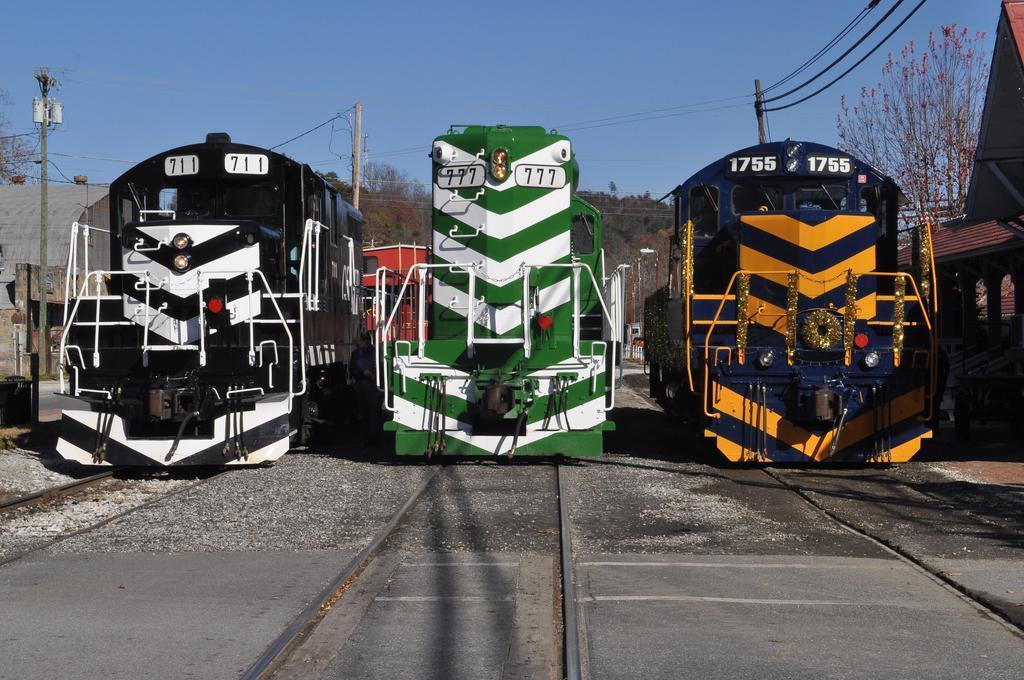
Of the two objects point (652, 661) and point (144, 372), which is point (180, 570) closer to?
point (652, 661)

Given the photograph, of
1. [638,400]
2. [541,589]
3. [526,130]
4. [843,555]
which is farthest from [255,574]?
[638,400]

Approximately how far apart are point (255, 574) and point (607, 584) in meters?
2.12

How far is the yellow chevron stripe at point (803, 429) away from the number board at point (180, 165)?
20.0 feet

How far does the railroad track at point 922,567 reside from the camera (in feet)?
17.5

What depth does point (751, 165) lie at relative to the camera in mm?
11922

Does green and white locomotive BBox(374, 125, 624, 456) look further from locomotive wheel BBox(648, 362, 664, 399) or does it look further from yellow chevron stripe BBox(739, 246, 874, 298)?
locomotive wheel BBox(648, 362, 664, 399)

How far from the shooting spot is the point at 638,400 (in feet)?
79.4

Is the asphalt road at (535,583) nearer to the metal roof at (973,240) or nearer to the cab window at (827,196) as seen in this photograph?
the cab window at (827,196)

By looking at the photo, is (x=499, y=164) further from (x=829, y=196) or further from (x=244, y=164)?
(x=829, y=196)

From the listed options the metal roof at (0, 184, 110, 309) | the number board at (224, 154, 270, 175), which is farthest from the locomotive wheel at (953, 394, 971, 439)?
the metal roof at (0, 184, 110, 309)

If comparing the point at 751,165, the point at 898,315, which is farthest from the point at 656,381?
the point at 898,315

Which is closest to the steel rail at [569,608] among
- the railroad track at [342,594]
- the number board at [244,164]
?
the railroad track at [342,594]

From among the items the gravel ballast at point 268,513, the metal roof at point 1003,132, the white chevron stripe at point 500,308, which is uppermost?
the metal roof at point 1003,132

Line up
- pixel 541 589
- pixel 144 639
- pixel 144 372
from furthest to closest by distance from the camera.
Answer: pixel 144 372, pixel 541 589, pixel 144 639
